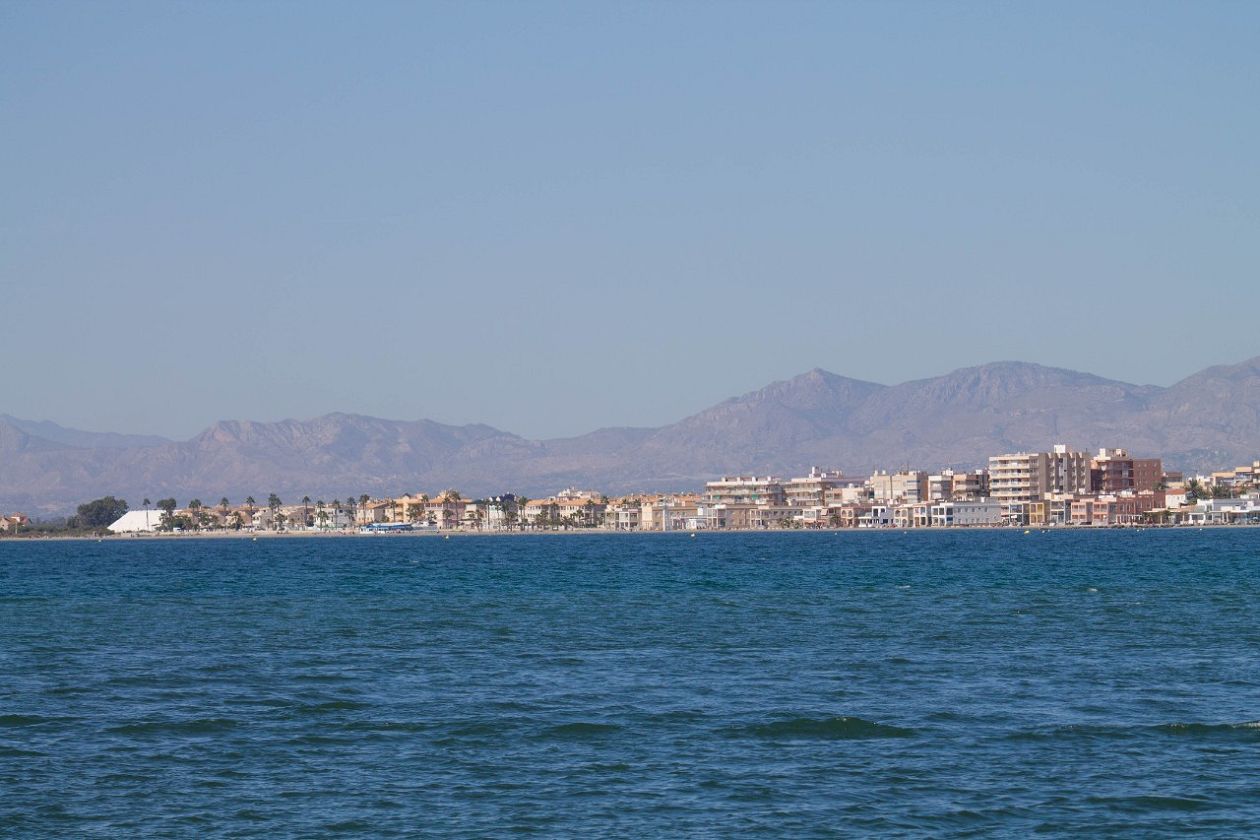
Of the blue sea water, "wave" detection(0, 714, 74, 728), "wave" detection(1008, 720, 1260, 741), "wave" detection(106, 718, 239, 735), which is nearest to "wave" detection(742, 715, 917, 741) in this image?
the blue sea water

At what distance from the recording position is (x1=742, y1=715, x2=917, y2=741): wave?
33.9 m

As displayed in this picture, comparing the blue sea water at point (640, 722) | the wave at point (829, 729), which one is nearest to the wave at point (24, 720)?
→ the blue sea water at point (640, 722)

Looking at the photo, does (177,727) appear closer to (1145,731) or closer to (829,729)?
(829,729)

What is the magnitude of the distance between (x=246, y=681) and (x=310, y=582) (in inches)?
2651

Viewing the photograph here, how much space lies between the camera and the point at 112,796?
29.1 meters

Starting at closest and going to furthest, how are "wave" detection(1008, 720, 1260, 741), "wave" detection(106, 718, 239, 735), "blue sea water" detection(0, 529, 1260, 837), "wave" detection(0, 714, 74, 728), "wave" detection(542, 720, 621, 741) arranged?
1. "blue sea water" detection(0, 529, 1260, 837)
2. "wave" detection(1008, 720, 1260, 741)
3. "wave" detection(542, 720, 621, 741)
4. "wave" detection(106, 718, 239, 735)
5. "wave" detection(0, 714, 74, 728)

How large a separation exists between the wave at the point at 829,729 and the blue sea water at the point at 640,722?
10cm

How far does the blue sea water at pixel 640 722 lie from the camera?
2734 centimetres

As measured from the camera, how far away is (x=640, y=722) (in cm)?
3572

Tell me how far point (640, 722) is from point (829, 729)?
3.87 meters

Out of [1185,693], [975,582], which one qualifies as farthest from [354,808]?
[975,582]

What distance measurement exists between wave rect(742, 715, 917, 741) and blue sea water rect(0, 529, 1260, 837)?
0.10 metres

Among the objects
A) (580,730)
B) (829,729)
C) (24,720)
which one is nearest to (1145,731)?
(829,729)

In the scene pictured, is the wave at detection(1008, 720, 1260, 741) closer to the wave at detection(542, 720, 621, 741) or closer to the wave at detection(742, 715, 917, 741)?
the wave at detection(742, 715, 917, 741)
